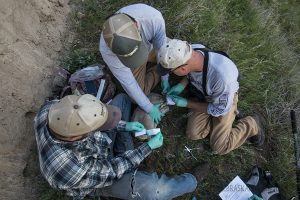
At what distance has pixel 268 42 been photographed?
585cm

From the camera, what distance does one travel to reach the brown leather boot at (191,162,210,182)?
4.97 m

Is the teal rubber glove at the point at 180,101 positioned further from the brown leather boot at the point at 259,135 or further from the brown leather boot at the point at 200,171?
the brown leather boot at the point at 259,135

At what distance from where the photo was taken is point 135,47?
12.8ft

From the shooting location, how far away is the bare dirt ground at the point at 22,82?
4.37 metres

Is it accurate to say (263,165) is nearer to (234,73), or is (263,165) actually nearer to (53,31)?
(234,73)

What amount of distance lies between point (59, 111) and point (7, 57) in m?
1.37

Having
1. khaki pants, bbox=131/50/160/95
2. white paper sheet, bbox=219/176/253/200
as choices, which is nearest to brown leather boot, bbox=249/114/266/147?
white paper sheet, bbox=219/176/253/200

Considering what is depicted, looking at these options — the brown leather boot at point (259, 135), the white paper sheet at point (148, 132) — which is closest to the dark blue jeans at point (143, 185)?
the white paper sheet at point (148, 132)

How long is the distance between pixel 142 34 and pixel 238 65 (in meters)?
1.78

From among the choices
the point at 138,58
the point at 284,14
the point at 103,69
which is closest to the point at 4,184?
the point at 103,69

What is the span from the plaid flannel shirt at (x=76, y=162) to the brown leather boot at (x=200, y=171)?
3.95 ft

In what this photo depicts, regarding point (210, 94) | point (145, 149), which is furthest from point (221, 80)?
point (145, 149)

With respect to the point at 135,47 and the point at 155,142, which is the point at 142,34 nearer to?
the point at 135,47

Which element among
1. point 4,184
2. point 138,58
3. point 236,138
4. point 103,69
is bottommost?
point 4,184
